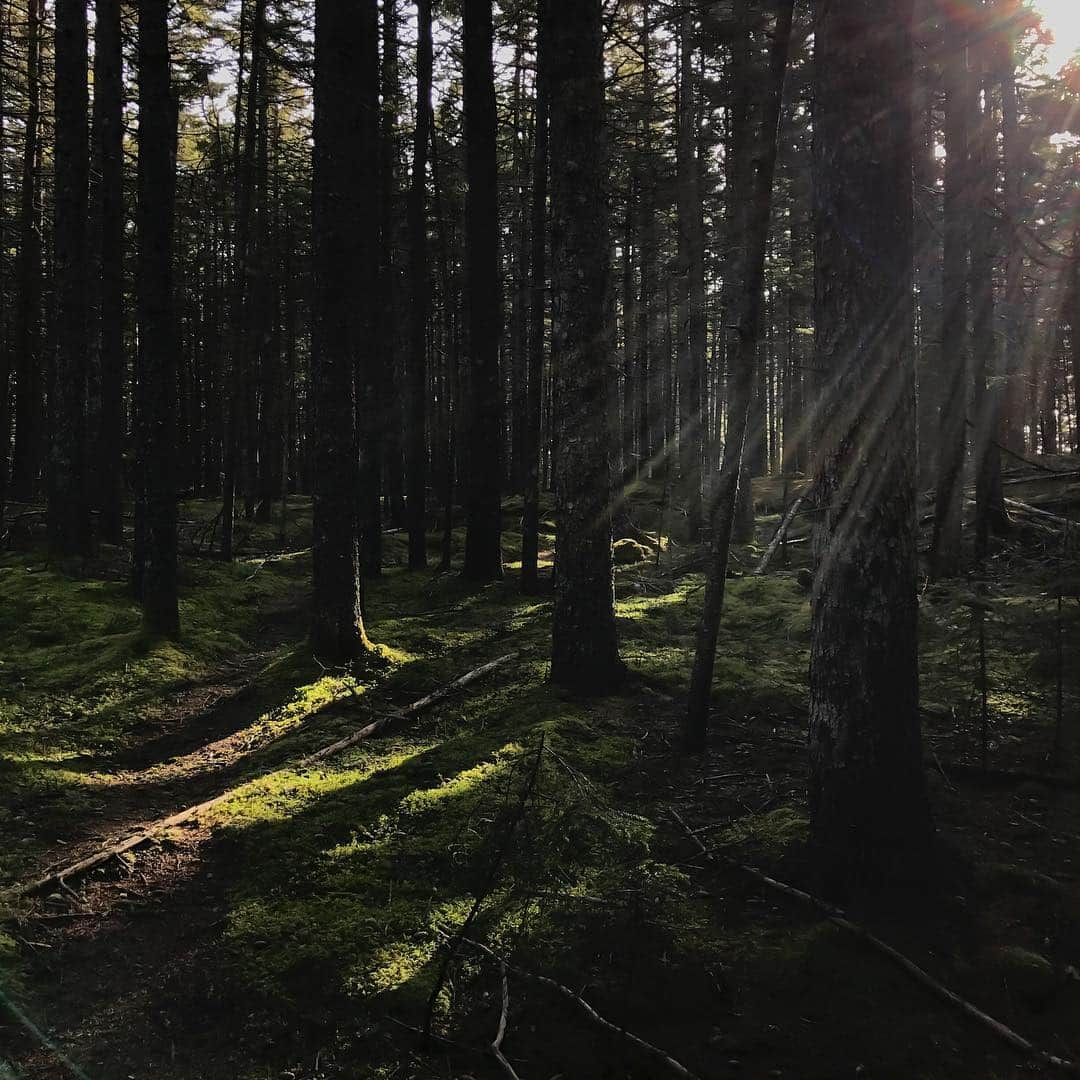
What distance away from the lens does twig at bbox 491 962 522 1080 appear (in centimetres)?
294

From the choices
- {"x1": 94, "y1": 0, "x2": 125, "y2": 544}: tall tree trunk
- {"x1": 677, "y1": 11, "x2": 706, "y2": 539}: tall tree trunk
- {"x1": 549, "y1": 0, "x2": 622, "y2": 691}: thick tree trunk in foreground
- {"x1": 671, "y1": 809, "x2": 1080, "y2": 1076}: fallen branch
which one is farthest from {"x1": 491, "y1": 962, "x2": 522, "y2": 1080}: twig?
{"x1": 677, "y1": 11, "x2": 706, "y2": 539}: tall tree trunk

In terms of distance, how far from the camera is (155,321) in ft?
28.8

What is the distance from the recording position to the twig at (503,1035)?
2.94m

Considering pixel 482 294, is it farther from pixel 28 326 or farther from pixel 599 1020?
pixel 28 326

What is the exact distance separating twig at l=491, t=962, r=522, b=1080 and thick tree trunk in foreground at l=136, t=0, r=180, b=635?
7445 mm

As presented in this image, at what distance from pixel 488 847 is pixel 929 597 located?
8324 mm

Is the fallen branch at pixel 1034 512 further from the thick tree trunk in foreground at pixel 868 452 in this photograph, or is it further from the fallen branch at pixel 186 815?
the fallen branch at pixel 186 815

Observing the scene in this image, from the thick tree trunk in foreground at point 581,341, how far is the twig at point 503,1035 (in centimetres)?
414

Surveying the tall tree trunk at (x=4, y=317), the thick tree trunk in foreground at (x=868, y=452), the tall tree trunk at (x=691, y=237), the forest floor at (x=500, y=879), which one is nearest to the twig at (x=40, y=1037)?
the forest floor at (x=500, y=879)

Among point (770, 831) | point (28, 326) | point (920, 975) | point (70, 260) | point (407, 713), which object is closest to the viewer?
point (920, 975)

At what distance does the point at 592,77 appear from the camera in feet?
23.9

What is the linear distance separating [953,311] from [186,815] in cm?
1289

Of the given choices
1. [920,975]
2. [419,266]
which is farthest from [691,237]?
[920,975]

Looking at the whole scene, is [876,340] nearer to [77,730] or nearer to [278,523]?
[77,730]
